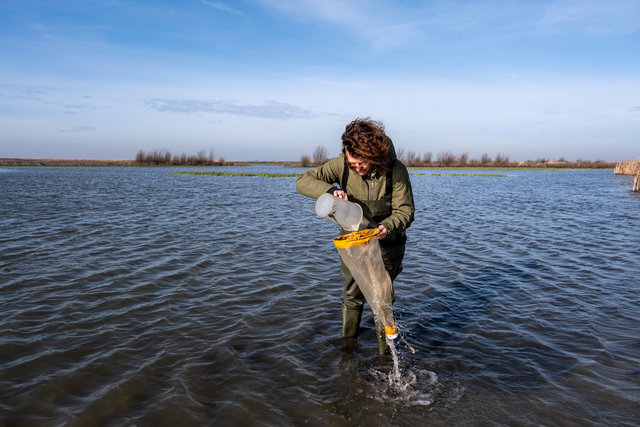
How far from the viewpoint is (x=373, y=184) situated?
4.56 m

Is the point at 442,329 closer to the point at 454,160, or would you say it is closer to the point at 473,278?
the point at 473,278

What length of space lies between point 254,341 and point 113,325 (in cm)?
228

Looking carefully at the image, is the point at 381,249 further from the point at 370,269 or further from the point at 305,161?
the point at 305,161

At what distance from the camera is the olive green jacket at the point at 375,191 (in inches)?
174

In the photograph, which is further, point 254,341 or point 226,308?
point 226,308

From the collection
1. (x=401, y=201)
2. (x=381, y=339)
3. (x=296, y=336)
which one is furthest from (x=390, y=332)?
(x=296, y=336)

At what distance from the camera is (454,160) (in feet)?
358

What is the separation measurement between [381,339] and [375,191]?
2.04 metres

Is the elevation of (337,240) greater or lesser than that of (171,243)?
greater

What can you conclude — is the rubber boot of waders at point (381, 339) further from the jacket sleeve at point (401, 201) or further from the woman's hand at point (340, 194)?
the woman's hand at point (340, 194)

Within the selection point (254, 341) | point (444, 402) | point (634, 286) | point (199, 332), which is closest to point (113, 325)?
point (199, 332)

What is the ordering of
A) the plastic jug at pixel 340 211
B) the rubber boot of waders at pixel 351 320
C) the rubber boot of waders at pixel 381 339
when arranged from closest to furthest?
1. the plastic jug at pixel 340 211
2. the rubber boot of waders at pixel 381 339
3. the rubber boot of waders at pixel 351 320

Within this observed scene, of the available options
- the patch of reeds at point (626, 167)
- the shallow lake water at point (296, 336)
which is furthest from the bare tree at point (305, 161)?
the shallow lake water at point (296, 336)

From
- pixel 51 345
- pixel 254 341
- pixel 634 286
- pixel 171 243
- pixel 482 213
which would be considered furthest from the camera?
pixel 482 213
